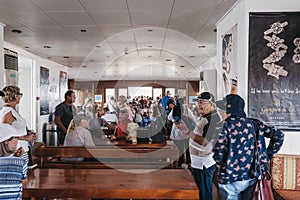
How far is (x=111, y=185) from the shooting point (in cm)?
203

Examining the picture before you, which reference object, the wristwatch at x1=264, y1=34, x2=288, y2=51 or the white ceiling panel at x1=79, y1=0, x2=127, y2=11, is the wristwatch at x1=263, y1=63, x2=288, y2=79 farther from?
the white ceiling panel at x1=79, y1=0, x2=127, y2=11

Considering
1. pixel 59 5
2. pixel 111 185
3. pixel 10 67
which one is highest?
pixel 59 5

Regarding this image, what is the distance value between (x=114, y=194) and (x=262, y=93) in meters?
2.12

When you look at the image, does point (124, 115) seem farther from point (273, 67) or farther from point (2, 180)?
point (2, 180)

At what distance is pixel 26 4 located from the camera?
363cm

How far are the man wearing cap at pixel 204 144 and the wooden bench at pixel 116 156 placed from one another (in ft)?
0.87

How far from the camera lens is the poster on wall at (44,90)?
8.23 meters

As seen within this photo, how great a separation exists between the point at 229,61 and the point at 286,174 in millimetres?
1550

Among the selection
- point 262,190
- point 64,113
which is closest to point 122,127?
point 64,113

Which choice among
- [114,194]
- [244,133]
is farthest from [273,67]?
[114,194]

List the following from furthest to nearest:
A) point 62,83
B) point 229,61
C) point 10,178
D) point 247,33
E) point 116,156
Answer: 1. point 62,83
2. point 229,61
3. point 247,33
4. point 116,156
5. point 10,178

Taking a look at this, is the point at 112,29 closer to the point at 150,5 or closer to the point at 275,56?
the point at 150,5

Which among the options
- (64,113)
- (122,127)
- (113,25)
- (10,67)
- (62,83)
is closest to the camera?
(122,127)

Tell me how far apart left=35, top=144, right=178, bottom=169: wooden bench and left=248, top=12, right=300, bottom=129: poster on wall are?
112 cm
